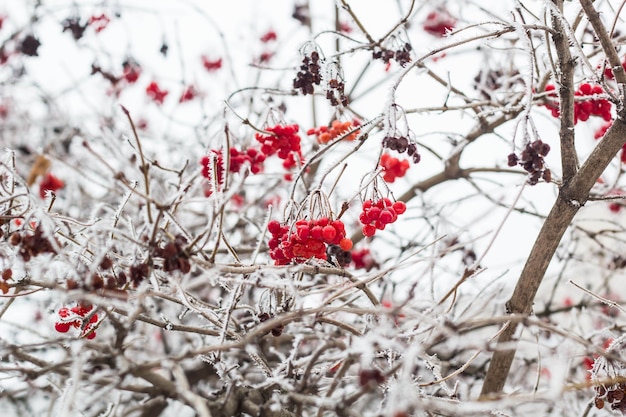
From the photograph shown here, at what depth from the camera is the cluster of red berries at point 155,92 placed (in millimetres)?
4598

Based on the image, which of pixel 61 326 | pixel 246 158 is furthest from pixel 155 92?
pixel 61 326

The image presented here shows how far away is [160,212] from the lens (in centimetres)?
137

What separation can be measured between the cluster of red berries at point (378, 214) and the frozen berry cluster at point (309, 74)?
503 millimetres

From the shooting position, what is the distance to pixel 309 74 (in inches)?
81.7

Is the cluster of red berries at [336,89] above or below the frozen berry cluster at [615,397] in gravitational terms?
above

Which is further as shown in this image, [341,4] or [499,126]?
[499,126]

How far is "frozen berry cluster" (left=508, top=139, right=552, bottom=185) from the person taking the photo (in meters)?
1.46

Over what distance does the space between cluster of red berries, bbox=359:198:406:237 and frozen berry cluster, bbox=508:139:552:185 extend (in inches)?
16.6

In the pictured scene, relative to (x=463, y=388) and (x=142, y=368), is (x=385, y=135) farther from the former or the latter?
(x=463, y=388)

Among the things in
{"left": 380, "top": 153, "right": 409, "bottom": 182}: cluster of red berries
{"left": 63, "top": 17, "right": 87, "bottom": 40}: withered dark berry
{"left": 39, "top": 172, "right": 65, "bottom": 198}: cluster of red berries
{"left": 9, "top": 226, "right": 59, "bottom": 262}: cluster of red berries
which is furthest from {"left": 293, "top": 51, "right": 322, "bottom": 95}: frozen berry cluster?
{"left": 39, "top": 172, "right": 65, "bottom": 198}: cluster of red berries

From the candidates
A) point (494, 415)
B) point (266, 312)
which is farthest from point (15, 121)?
point (494, 415)

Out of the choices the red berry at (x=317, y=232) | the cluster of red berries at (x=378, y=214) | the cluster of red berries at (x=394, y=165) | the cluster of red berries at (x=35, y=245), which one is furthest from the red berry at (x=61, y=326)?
the cluster of red berries at (x=394, y=165)

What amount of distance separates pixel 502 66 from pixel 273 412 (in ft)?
7.31

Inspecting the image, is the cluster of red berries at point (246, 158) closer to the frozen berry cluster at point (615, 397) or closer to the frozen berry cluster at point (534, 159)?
the frozen berry cluster at point (534, 159)
